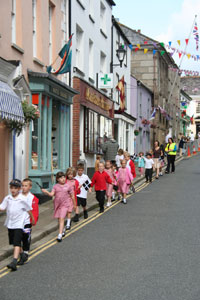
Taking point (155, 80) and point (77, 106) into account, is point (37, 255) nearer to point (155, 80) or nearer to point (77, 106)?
point (77, 106)

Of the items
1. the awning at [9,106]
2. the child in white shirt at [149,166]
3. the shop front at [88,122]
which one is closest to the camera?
the awning at [9,106]

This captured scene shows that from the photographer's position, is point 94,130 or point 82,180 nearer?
point 82,180

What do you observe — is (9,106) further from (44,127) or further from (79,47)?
(79,47)

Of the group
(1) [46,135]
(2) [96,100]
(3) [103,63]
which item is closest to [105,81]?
(2) [96,100]

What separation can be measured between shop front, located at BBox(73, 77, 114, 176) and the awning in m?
7.47

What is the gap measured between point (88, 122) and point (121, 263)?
13.3 meters

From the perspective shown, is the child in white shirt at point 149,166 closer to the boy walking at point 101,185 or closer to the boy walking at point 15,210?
the boy walking at point 101,185

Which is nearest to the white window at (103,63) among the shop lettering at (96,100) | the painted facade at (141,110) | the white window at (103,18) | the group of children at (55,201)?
the white window at (103,18)

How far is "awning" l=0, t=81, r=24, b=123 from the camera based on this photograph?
9.84 meters

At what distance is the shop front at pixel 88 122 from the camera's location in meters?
18.4

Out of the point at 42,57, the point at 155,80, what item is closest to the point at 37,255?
the point at 42,57

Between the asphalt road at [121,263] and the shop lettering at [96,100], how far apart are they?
8.53 metres

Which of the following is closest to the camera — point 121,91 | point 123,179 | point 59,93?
point 123,179

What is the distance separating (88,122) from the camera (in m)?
20.1
